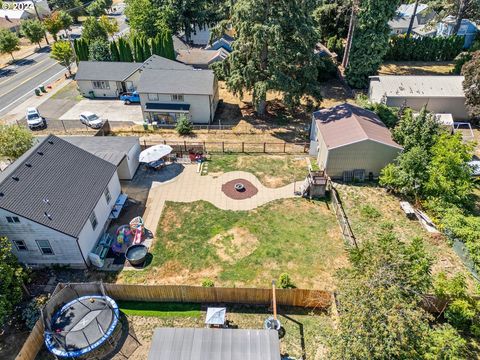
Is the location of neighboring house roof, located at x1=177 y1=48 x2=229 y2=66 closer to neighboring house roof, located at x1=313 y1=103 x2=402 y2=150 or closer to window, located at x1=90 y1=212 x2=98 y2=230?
neighboring house roof, located at x1=313 y1=103 x2=402 y2=150

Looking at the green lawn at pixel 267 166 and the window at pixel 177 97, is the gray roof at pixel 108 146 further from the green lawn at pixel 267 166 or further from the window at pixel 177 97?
the window at pixel 177 97

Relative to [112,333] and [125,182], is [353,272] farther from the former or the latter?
[125,182]

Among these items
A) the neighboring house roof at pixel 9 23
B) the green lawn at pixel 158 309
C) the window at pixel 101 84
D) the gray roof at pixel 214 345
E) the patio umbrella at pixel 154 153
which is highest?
the neighboring house roof at pixel 9 23

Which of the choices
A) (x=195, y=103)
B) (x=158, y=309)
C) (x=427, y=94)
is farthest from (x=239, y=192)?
(x=427, y=94)

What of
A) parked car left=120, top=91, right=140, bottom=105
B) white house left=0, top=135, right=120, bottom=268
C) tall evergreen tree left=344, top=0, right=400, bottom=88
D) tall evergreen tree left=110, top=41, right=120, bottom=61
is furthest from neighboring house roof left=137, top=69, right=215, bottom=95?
tall evergreen tree left=344, top=0, right=400, bottom=88

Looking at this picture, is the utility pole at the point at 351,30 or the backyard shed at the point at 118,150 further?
the utility pole at the point at 351,30

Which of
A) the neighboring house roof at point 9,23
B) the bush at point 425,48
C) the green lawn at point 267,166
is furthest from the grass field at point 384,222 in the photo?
the neighboring house roof at point 9,23
